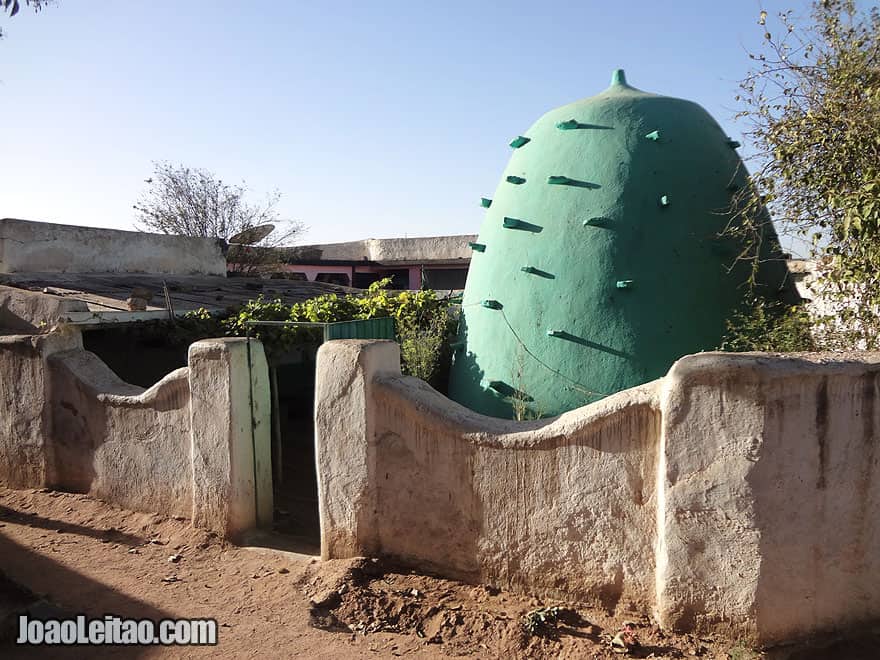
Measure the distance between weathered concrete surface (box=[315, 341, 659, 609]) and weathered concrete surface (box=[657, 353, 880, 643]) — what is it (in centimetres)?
22

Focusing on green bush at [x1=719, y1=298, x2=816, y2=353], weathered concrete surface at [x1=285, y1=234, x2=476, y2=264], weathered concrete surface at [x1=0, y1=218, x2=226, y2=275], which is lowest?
green bush at [x1=719, y1=298, x2=816, y2=353]

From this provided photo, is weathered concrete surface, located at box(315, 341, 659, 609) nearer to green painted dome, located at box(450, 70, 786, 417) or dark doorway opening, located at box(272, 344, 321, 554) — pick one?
dark doorway opening, located at box(272, 344, 321, 554)

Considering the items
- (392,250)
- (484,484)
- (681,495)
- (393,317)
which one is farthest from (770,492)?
(392,250)

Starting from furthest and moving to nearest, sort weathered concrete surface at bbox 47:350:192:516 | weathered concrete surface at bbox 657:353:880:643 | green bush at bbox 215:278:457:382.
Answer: green bush at bbox 215:278:457:382, weathered concrete surface at bbox 47:350:192:516, weathered concrete surface at bbox 657:353:880:643

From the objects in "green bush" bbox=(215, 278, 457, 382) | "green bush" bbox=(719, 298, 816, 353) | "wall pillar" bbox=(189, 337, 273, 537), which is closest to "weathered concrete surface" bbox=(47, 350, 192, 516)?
"wall pillar" bbox=(189, 337, 273, 537)

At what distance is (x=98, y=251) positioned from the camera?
995 centimetres

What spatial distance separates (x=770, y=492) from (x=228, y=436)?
3652mm

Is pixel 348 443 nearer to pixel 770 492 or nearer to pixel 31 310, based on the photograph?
pixel 770 492

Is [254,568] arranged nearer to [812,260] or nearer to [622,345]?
[622,345]

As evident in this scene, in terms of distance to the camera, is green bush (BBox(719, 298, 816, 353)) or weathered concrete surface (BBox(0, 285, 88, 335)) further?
weathered concrete surface (BBox(0, 285, 88, 335))

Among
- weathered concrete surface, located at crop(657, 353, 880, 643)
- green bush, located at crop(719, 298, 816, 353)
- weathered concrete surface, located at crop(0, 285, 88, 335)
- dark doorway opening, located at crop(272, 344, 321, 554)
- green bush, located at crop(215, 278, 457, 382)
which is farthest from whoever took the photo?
green bush, located at crop(215, 278, 457, 382)

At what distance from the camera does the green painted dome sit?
17.7 ft

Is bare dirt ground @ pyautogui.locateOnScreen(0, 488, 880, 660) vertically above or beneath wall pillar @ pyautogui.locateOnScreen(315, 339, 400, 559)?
beneath

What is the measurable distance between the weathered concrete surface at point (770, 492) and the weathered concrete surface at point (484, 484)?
0.71 ft
